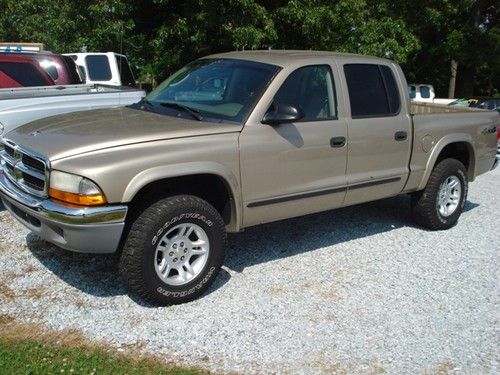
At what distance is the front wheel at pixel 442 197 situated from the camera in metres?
6.14

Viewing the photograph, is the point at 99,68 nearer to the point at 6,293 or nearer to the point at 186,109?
the point at 186,109

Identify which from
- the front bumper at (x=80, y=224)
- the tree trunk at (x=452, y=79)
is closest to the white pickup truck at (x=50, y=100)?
→ the front bumper at (x=80, y=224)

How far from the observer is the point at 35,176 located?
404 cm

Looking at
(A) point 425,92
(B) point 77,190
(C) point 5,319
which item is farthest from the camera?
(A) point 425,92

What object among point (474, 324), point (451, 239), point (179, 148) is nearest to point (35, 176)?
point (179, 148)

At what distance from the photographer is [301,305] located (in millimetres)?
4344

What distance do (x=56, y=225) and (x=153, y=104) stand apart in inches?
65.6

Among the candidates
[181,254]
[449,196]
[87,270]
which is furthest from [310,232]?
[87,270]

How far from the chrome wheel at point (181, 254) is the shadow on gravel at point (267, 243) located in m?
0.29

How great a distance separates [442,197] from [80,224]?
4.14 metres

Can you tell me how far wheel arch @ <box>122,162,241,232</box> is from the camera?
3.89 metres

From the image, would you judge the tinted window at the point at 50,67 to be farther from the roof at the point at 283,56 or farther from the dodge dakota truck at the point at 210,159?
the roof at the point at 283,56

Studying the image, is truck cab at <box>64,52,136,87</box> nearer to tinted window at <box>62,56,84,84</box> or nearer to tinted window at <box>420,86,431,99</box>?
tinted window at <box>62,56,84,84</box>

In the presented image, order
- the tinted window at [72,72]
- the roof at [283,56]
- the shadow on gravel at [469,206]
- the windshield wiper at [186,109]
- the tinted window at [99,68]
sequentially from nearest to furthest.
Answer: the windshield wiper at [186,109] < the roof at [283,56] < the shadow on gravel at [469,206] < the tinted window at [72,72] < the tinted window at [99,68]
